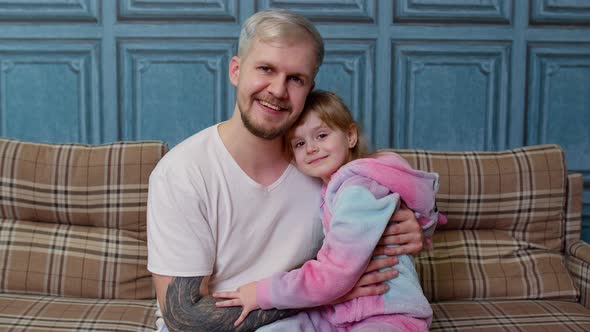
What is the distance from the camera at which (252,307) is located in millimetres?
1500

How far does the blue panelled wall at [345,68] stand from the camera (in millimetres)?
2547

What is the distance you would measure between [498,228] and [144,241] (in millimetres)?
1252

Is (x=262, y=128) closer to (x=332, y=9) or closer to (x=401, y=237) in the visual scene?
(x=401, y=237)

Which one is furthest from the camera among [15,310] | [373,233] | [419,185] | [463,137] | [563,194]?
[463,137]

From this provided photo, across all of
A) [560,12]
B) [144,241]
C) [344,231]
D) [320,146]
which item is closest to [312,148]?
[320,146]

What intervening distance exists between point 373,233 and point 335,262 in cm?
11

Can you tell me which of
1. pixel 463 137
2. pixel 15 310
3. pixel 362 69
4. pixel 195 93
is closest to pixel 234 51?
pixel 195 93

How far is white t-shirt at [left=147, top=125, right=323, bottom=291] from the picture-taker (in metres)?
1.50

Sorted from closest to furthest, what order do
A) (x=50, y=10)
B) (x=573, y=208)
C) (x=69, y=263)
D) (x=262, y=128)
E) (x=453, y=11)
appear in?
(x=262, y=128), (x=69, y=263), (x=573, y=208), (x=50, y=10), (x=453, y=11)

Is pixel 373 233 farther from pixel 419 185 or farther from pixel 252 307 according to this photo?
pixel 252 307

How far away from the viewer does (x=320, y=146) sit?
1.58m

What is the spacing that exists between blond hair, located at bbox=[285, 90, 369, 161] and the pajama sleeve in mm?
187

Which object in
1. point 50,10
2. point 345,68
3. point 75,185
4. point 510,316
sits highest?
point 50,10

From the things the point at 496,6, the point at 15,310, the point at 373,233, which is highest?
the point at 496,6
